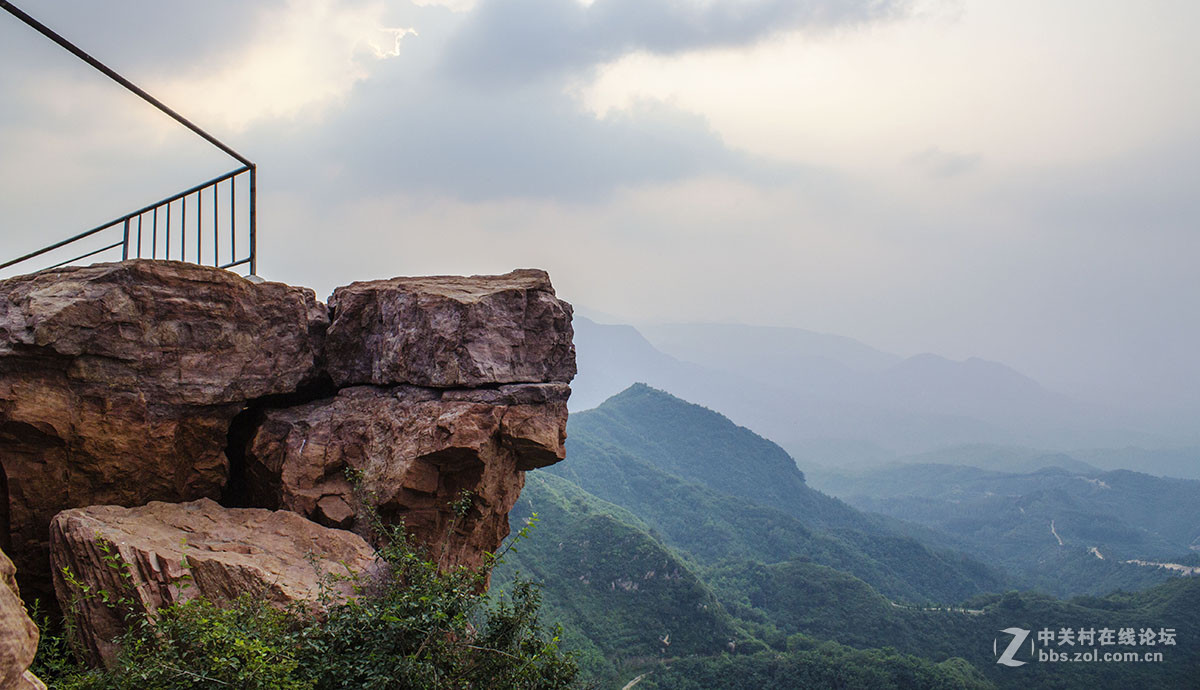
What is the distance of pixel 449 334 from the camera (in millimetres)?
8367

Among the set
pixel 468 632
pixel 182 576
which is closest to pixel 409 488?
pixel 468 632

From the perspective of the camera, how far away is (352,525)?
8148 millimetres

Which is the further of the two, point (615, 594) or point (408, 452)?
point (615, 594)

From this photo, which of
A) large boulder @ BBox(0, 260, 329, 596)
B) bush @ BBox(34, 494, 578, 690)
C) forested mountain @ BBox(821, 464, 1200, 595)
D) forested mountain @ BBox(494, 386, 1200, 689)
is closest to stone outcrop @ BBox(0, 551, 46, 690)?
bush @ BBox(34, 494, 578, 690)

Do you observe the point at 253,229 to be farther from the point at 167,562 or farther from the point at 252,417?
the point at 167,562

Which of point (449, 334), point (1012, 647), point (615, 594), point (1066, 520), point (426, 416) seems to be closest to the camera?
point (426, 416)

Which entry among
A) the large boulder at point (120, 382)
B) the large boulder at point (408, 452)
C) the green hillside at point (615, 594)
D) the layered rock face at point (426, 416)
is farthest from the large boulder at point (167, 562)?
the green hillside at point (615, 594)

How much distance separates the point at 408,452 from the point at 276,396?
7.28 ft

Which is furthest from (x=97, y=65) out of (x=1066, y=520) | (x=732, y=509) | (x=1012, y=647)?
(x=1066, y=520)

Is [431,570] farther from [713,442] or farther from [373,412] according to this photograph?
[713,442]

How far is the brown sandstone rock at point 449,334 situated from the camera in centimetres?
839

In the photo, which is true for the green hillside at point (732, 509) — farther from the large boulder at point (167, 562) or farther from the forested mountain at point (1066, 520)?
the large boulder at point (167, 562)

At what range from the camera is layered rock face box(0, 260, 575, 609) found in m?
6.97

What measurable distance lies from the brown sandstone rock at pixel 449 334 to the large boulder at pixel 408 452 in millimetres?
249
